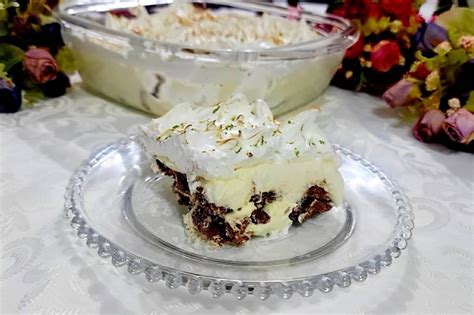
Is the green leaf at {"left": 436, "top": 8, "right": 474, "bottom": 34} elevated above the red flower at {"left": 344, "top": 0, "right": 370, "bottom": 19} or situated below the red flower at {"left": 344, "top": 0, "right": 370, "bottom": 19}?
above

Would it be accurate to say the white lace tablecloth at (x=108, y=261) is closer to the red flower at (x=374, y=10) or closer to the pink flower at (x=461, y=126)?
the pink flower at (x=461, y=126)

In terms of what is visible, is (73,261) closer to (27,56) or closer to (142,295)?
(142,295)

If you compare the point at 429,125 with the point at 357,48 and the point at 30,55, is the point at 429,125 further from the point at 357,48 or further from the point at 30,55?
the point at 30,55

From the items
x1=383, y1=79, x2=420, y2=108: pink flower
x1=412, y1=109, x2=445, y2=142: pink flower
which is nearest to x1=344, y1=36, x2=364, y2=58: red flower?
x1=383, y1=79, x2=420, y2=108: pink flower

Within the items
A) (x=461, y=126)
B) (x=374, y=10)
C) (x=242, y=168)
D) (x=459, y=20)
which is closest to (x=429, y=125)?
(x=461, y=126)

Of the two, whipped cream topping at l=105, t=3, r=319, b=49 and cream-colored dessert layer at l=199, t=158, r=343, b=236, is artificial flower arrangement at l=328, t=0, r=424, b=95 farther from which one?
cream-colored dessert layer at l=199, t=158, r=343, b=236

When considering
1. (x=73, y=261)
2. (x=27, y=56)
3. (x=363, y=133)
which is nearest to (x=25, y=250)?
(x=73, y=261)

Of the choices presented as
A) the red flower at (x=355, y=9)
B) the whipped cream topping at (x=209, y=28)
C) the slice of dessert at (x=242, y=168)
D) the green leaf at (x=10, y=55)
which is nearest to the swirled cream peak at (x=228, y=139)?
the slice of dessert at (x=242, y=168)

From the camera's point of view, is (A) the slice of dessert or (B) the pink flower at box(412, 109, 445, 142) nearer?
(A) the slice of dessert
